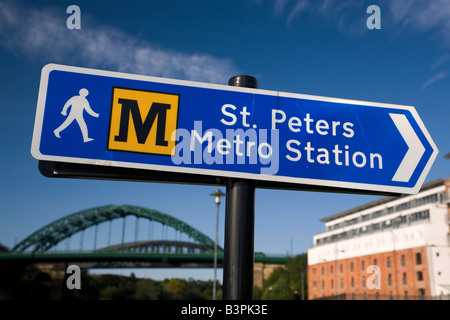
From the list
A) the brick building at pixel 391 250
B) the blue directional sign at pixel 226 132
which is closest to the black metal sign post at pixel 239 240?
the blue directional sign at pixel 226 132

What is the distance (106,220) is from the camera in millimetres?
136750

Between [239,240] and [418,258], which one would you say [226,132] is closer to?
[239,240]

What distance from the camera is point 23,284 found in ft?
311

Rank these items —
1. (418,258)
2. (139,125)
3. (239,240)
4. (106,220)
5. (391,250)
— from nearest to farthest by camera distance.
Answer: (239,240), (139,125), (418,258), (391,250), (106,220)

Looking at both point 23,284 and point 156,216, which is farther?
point 156,216

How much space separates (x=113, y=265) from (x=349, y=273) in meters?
52.6

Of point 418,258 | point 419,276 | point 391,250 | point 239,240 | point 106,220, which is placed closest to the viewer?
point 239,240

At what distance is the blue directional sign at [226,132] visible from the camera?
238cm

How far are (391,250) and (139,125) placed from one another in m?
70.4

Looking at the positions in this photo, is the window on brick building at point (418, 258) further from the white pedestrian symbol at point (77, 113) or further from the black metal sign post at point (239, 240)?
the white pedestrian symbol at point (77, 113)

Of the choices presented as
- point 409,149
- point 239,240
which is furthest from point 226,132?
point 409,149

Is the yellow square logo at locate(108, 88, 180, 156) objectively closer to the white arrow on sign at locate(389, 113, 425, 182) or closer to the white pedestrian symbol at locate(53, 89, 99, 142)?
the white pedestrian symbol at locate(53, 89, 99, 142)
